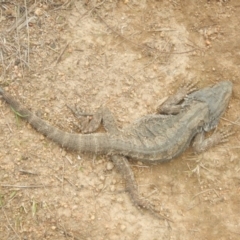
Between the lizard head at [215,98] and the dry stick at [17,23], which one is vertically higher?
the dry stick at [17,23]

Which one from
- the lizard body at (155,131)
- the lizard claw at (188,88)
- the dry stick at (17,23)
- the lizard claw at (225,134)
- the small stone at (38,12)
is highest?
the small stone at (38,12)

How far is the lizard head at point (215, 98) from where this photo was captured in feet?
23.7

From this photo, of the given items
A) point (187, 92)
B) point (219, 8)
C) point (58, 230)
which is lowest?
point (58, 230)

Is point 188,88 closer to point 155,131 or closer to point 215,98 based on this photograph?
point 215,98

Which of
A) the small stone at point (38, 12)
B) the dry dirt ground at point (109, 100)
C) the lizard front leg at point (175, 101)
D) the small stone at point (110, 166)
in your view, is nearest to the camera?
the dry dirt ground at point (109, 100)

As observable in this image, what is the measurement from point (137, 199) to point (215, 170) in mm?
1265

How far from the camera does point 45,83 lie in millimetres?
6883

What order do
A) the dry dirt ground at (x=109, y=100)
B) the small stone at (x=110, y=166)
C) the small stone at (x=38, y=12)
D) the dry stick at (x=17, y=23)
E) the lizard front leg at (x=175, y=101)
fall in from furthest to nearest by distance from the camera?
the lizard front leg at (x=175, y=101) < the small stone at (x=38, y=12) < the dry stick at (x=17, y=23) < the small stone at (x=110, y=166) < the dry dirt ground at (x=109, y=100)

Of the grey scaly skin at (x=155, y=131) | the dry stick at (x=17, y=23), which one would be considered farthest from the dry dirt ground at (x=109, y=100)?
the grey scaly skin at (x=155, y=131)

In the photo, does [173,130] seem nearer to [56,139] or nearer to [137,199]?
[137,199]

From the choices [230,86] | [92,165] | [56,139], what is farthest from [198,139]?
[56,139]

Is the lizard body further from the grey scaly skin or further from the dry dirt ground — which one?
the dry dirt ground

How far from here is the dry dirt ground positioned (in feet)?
21.1

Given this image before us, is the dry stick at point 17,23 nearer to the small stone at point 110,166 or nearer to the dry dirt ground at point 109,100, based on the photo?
the dry dirt ground at point 109,100
